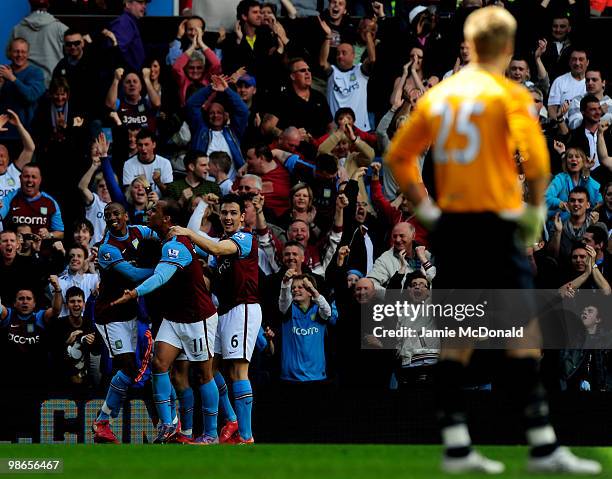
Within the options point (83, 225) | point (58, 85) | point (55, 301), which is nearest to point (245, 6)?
point (58, 85)

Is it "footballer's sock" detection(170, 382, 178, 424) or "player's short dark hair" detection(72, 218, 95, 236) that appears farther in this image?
"player's short dark hair" detection(72, 218, 95, 236)

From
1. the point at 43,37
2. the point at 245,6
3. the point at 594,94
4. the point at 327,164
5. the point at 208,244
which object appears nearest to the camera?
the point at 208,244

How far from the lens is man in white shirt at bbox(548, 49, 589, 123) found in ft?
51.0

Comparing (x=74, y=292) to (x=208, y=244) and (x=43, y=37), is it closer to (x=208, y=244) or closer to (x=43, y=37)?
(x=208, y=244)

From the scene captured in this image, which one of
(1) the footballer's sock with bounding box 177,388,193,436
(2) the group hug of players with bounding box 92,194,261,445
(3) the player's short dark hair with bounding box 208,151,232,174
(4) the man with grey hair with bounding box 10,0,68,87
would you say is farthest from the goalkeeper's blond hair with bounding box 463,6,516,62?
(4) the man with grey hair with bounding box 10,0,68,87

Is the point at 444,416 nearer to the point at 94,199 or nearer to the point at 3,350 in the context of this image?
the point at 3,350

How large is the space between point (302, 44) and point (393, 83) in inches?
56.0

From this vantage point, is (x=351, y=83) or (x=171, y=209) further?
(x=351, y=83)

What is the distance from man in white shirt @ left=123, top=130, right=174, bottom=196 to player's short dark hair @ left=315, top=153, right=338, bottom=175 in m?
1.70

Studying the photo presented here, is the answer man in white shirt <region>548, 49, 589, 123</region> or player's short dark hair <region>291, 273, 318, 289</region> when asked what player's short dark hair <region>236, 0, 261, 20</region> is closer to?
man in white shirt <region>548, 49, 589, 123</region>

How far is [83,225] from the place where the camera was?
14.0m

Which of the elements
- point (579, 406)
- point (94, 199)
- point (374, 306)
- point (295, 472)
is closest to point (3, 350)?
point (94, 199)

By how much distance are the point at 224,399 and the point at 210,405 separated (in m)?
0.54

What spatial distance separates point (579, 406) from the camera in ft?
41.3
